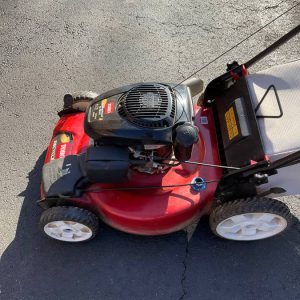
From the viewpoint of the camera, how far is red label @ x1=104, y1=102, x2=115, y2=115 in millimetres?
2068

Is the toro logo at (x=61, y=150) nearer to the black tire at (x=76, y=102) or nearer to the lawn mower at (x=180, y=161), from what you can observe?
the lawn mower at (x=180, y=161)

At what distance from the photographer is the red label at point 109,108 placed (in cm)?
207

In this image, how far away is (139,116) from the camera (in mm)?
1988

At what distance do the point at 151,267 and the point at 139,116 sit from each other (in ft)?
3.35

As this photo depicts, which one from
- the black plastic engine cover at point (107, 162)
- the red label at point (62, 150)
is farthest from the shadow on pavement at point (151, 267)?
the black plastic engine cover at point (107, 162)

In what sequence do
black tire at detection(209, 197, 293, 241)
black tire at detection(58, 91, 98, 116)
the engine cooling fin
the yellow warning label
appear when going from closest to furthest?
1. the engine cooling fin
2. black tire at detection(209, 197, 293, 241)
3. the yellow warning label
4. black tire at detection(58, 91, 98, 116)

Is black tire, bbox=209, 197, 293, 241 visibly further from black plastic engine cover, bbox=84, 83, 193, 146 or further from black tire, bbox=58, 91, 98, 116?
black tire, bbox=58, 91, 98, 116


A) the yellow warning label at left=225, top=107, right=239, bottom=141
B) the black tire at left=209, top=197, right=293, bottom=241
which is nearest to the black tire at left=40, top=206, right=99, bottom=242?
the black tire at left=209, top=197, right=293, bottom=241

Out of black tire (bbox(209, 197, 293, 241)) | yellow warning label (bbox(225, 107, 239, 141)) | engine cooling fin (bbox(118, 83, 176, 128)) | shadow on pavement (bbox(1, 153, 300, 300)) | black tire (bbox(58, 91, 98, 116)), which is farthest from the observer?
black tire (bbox(58, 91, 98, 116))

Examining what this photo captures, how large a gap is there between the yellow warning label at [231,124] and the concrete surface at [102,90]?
0.67 meters

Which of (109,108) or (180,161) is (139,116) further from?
(180,161)

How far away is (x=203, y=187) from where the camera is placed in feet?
7.47

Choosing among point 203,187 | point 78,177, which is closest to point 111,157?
point 78,177

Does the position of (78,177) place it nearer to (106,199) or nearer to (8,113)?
(106,199)
